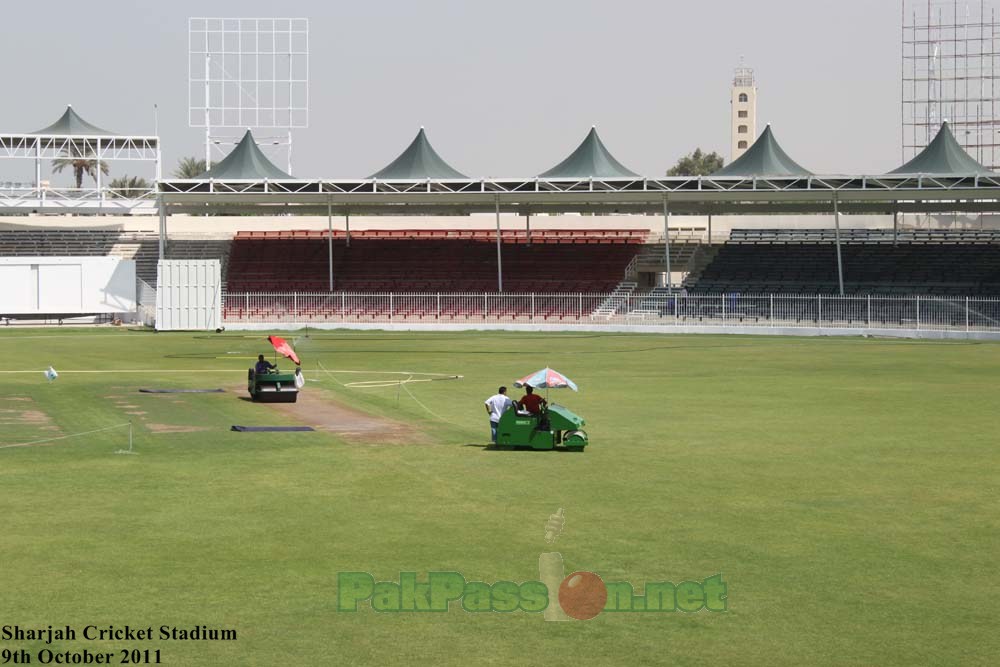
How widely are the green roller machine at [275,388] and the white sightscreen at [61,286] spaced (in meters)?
47.1

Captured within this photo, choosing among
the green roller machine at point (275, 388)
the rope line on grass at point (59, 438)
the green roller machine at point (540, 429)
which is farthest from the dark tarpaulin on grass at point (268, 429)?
the green roller machine at point (540, 429)

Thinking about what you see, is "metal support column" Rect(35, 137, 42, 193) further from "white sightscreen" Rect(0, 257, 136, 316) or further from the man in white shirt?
the man in white shirt

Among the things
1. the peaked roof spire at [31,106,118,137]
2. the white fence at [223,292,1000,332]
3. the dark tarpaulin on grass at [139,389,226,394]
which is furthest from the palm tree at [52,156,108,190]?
the dark tarpaulin on grass at [139,389,226,394]

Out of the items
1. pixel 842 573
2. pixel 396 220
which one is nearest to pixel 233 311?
pixel 396 220

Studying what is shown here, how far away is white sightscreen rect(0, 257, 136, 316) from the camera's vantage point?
246 ft

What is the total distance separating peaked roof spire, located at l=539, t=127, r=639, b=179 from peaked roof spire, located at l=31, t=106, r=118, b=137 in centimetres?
3361

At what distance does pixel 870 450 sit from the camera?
78.4 feet

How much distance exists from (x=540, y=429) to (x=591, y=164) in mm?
52178

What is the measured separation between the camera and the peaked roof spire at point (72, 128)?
88.8m

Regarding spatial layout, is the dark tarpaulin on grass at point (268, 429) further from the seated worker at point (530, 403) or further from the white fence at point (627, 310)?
the white fence at point (627, 310)

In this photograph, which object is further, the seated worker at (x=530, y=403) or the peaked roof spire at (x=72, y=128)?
the peaked roof spire at (x=72, y=128)

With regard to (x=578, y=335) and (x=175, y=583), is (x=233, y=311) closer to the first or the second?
(x=578, y=335)

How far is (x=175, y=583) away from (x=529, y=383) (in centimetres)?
1105

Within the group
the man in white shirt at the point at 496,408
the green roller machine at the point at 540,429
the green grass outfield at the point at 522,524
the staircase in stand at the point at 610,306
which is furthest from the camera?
the staircase in stand at the point at 610,306
